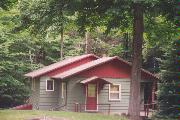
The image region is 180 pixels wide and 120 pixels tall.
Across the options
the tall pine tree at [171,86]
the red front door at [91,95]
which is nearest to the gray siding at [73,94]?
the red front door at [91,95]

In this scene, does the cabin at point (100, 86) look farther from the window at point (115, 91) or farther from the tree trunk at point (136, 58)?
the tree trunk at point (136, 58)

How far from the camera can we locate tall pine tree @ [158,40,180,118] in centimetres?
2242

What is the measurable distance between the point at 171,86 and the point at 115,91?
14200 mm

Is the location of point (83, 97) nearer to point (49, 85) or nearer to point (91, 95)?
point (91, 95)

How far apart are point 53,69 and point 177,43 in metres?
19.7

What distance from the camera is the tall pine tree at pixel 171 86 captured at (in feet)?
73.6

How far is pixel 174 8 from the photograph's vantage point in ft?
64.6

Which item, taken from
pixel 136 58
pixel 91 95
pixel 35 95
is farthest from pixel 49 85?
pixel 136 58

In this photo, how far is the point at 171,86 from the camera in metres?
22.9

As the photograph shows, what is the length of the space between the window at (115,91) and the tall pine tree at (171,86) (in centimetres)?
1319

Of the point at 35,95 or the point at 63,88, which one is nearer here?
the point at 63,88

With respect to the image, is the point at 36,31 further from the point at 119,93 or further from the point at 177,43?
the point at 119,93

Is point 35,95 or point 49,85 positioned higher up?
point 49,85

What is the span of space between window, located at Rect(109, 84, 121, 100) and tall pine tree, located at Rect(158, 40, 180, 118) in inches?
519
